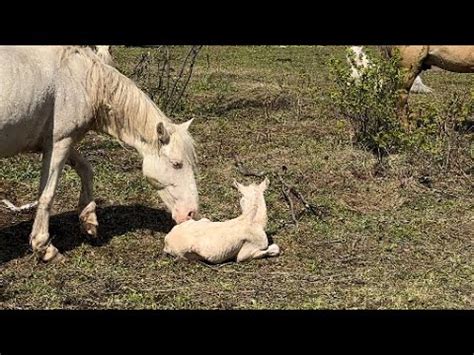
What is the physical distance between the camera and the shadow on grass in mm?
5148

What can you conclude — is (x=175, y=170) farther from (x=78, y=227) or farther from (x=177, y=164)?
(x=78, y=227)

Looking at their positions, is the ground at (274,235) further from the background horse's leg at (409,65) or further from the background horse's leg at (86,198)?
the background horse's leg at (409,65)

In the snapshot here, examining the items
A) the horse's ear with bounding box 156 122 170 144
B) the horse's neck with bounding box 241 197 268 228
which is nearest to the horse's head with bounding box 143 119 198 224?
the horse's ear with bounding box 156 122 170 144

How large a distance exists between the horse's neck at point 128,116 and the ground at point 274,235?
85 centimetres

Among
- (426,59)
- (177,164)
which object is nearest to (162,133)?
(177,164)

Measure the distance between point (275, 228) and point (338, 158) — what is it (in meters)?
2.21

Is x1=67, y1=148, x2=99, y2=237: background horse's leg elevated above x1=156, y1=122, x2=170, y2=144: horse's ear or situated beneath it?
situated beneath

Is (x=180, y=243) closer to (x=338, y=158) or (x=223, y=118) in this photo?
(x=338, y=158)

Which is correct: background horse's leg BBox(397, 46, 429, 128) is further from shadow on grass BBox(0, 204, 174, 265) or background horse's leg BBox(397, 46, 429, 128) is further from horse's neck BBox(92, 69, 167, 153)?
horse's neck BBox(92, 69, 167, 153)

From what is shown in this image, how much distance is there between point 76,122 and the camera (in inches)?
A: 189

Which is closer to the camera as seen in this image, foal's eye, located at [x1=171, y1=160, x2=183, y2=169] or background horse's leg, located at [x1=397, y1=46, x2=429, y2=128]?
foal's eye, located at [x1=171, y1=160, x2=183, y2=169]

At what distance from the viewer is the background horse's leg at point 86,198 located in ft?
17.1

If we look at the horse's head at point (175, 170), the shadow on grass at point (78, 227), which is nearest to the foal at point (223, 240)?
the horse's head at point (175, 170)
